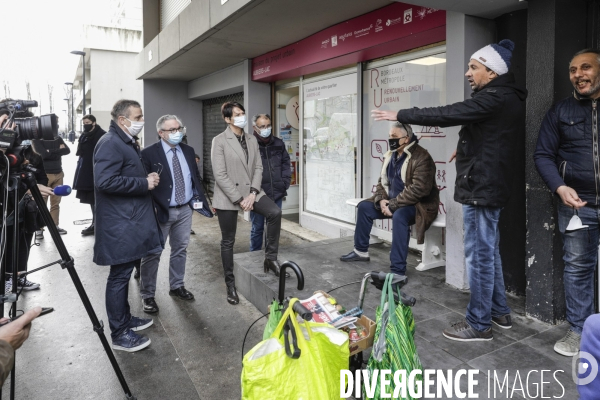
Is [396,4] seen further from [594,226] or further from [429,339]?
[429,339]

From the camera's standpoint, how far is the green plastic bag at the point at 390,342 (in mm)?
2121

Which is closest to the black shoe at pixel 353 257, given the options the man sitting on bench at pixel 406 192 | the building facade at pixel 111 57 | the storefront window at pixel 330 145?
the man sitting on bench at pixel 406 192

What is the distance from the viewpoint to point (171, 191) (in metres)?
4.29

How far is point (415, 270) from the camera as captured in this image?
4777 mm

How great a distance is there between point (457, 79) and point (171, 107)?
8.92 meters

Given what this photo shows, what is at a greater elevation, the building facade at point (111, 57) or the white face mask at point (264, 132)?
the building facade at point (111, 57)

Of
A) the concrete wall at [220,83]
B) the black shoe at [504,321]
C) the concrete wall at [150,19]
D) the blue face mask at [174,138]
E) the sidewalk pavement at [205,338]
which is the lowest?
the sidewalk pavement at [205,338]

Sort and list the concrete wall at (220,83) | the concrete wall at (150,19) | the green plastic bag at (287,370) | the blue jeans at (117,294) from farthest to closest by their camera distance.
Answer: the concrete wall at (150,19) < the concrete wall at (220,83) < the blue jeans at (117,294) < the green plastic bag at (287,370)

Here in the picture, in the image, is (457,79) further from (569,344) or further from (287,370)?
(287,370)

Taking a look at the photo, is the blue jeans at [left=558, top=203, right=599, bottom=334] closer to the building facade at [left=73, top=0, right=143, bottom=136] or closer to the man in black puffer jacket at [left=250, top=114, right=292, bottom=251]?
the man in black puffer jacket at [left=250, top=114, right=292, bottom=251]

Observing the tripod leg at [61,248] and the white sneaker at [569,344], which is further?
the white sneaker at [569,344]

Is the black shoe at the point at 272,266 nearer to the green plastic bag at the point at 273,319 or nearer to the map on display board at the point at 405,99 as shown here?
the map on display board at the point at 405,99

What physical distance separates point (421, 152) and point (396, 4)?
1.74 m

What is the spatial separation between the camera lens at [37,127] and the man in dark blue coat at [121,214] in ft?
2.13
